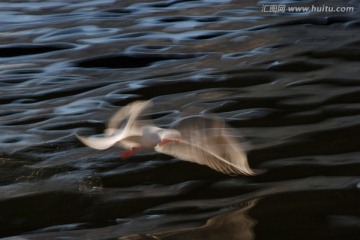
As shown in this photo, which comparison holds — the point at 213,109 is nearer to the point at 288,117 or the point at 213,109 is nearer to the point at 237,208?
the point at 288,117

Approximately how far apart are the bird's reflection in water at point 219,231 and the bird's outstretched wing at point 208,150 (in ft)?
1.37

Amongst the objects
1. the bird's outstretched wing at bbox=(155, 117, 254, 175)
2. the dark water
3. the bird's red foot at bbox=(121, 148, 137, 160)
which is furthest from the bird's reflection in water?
the bird's red foot at bbox=(121, 148, 137, 160)

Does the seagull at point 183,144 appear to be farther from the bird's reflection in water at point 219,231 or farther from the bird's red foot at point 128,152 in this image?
the bird's reflection in water at point 219,231

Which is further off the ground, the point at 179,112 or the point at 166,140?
the point at 166,140

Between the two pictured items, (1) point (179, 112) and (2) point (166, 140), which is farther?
(1) point (179, 112)

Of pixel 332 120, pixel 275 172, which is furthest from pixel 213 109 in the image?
pixel 275 172

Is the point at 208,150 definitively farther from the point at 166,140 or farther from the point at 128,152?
the point at 128,152

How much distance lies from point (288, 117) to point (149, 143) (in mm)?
1409

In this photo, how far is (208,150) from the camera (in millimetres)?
4465

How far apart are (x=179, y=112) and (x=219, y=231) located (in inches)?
80.6

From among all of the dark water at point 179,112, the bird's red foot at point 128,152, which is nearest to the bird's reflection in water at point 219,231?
the dark water at point 179,112

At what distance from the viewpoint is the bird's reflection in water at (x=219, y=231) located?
387 cm

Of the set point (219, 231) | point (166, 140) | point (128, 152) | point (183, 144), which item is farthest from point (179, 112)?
point (219, 231)

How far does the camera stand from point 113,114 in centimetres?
598
